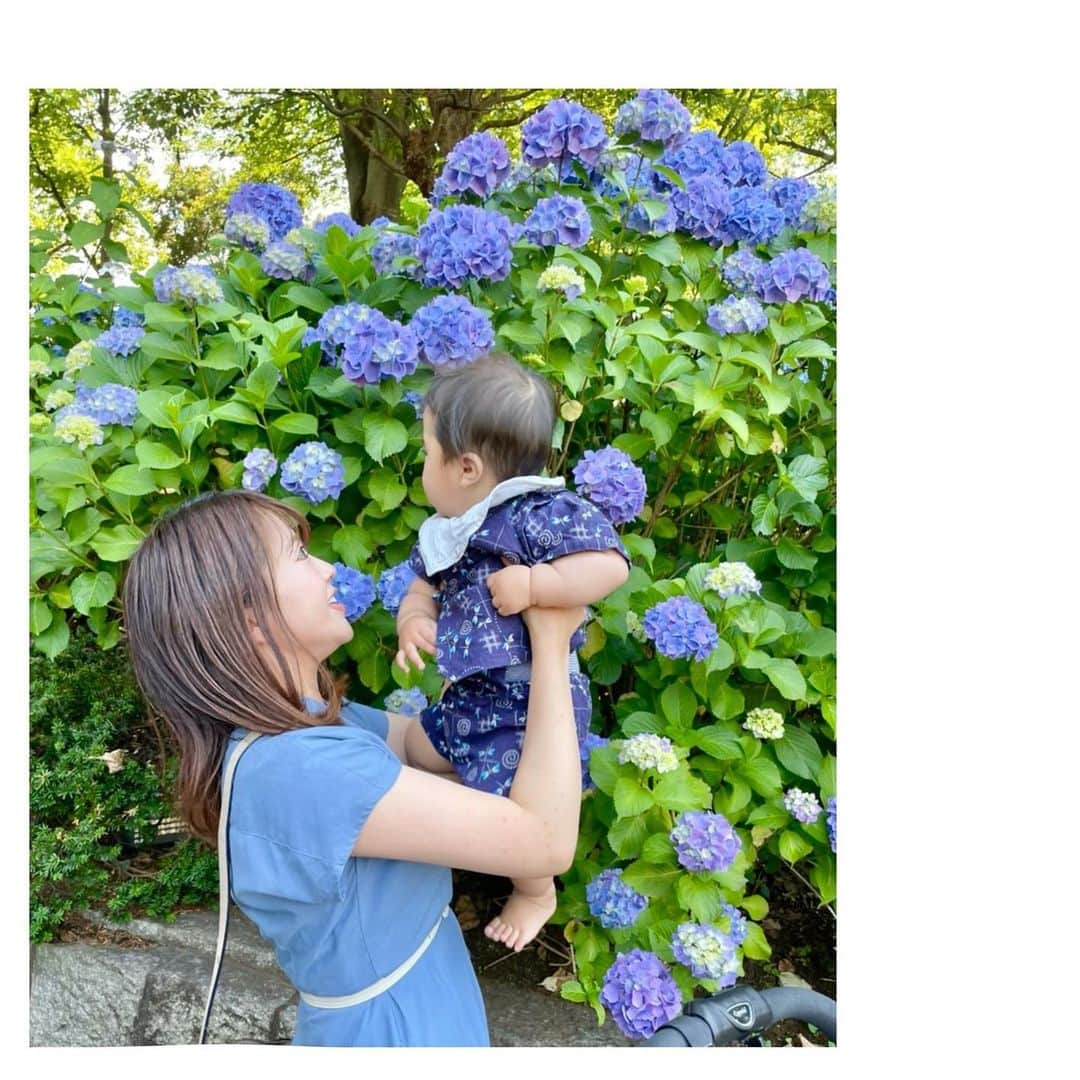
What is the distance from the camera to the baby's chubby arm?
1109mm

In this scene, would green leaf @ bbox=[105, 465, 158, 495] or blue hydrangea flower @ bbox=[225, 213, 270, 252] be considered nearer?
green leaf @ bbox=[105, 465, 158, 495]

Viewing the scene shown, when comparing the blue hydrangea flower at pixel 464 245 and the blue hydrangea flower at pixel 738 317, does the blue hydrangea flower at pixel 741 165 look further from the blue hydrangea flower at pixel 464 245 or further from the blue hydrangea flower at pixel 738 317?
the blue hydrangea flower at pixel 464 245

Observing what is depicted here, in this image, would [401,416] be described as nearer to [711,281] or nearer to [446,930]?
[711,281]

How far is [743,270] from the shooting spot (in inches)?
60.6

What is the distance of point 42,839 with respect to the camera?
1.77 meters

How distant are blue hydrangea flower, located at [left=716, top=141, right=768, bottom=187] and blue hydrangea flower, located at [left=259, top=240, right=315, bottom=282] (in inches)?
28.7

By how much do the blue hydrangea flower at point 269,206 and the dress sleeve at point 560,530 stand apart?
2.82ft

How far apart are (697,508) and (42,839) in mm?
1367

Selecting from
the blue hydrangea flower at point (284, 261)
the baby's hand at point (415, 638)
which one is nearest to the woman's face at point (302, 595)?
the baby's hand at point (415, 638)

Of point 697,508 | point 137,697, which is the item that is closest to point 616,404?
point 697,508

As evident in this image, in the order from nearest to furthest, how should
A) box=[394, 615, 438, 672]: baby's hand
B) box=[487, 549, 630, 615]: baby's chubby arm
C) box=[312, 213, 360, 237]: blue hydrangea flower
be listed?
box=[487, 549, 630, 615]: baby's chubby arm < box=[394, 615, 438, 672]: baby's hand < box=[312, 213, 360, 237]: blue hydrangea flower

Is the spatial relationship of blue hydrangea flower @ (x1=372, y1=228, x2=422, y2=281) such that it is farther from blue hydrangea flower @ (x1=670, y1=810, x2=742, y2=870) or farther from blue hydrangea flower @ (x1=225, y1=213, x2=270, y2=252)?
blue hydrangea flower @ (x1=670, y1=810, x2=742, y2=870)

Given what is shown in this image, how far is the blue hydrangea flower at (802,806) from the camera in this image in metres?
1.46

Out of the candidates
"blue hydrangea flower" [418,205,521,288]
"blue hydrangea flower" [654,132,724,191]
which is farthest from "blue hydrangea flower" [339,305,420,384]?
"blue hydrangea flower" [654,132,724,191]
